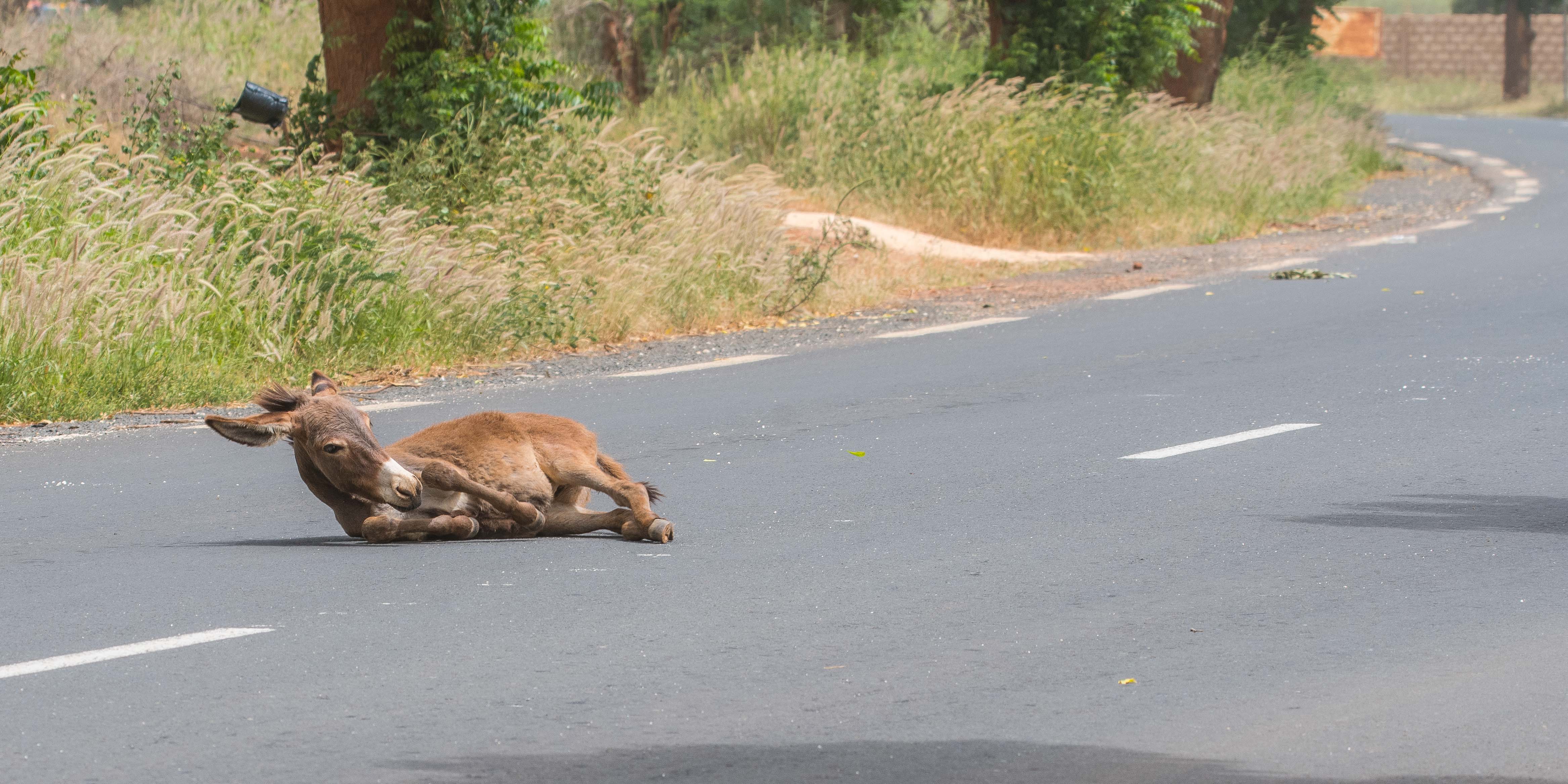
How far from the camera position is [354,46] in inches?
619

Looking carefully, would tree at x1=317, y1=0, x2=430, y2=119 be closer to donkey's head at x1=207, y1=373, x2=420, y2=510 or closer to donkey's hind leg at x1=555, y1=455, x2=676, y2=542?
donkey's hind leg at x1=555, y1=455, x2=676, y2=542

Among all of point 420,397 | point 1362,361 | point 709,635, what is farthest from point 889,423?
point 709,635

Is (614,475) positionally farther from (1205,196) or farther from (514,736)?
(1205,196)

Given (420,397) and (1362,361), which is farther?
(1362,361)

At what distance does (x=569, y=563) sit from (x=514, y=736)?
6.53ft

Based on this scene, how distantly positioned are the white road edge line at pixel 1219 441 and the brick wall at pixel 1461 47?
211ft

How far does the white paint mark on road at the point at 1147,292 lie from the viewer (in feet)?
52.9

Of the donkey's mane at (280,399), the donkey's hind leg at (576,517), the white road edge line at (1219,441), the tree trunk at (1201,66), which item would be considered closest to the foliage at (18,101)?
the donkey's mane at (280,399)

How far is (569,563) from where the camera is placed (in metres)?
6.89

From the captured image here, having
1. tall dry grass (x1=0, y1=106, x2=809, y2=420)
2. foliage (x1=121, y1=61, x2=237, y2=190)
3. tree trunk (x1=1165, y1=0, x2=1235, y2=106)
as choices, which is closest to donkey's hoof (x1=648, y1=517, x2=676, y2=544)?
tall dry grass (x1=0, y1=106, x2=809, y2=420)

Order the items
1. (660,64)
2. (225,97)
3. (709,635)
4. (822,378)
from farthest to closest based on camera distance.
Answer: (660,64)
(225,97)
(822,378)
(709,635)

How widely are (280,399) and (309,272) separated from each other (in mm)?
6084

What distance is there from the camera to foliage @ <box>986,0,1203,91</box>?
77.5 ft

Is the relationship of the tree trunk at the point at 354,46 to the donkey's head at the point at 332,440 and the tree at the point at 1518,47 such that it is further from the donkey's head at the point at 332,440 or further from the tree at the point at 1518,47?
the tree at the point at 1518,47
